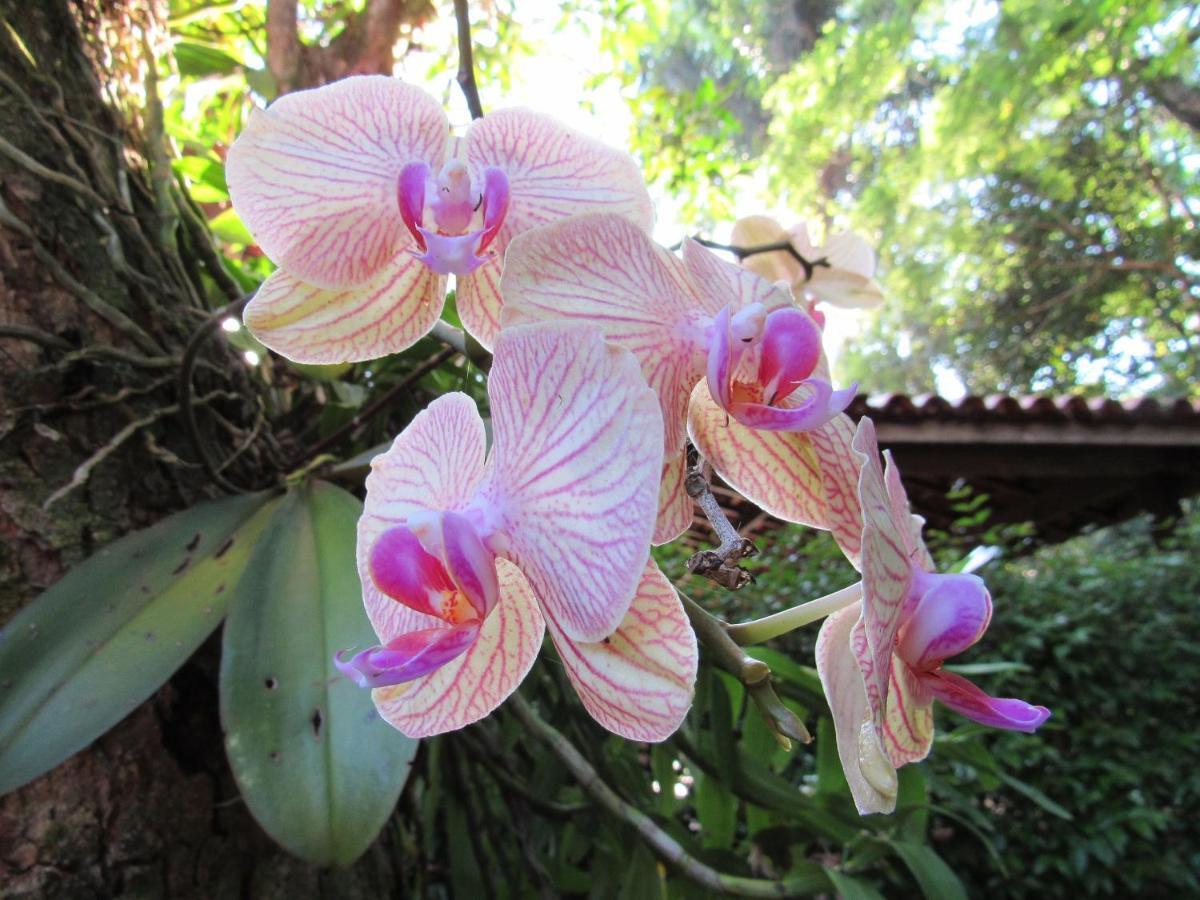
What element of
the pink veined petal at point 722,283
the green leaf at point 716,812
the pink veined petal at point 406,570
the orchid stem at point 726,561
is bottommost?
the green leaf at point 716,812

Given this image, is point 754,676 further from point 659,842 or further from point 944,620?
point 659,842

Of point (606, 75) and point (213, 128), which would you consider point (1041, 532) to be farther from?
point (213, 128)

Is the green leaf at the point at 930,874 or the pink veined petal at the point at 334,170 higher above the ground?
the pink veined petal at the point at 334,170

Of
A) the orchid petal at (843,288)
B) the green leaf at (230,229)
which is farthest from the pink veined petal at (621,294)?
the green leaf at (230,229)

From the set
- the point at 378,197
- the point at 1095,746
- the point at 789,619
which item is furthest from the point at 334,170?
the point at 1095,746

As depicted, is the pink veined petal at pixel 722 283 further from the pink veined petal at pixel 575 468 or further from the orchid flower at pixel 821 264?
the orchid flower at pixel 821 264

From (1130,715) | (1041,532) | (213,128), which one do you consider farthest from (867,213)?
(213,128)

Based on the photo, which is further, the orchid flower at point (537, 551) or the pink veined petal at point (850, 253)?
the pink veined petal at point (850, 253)
